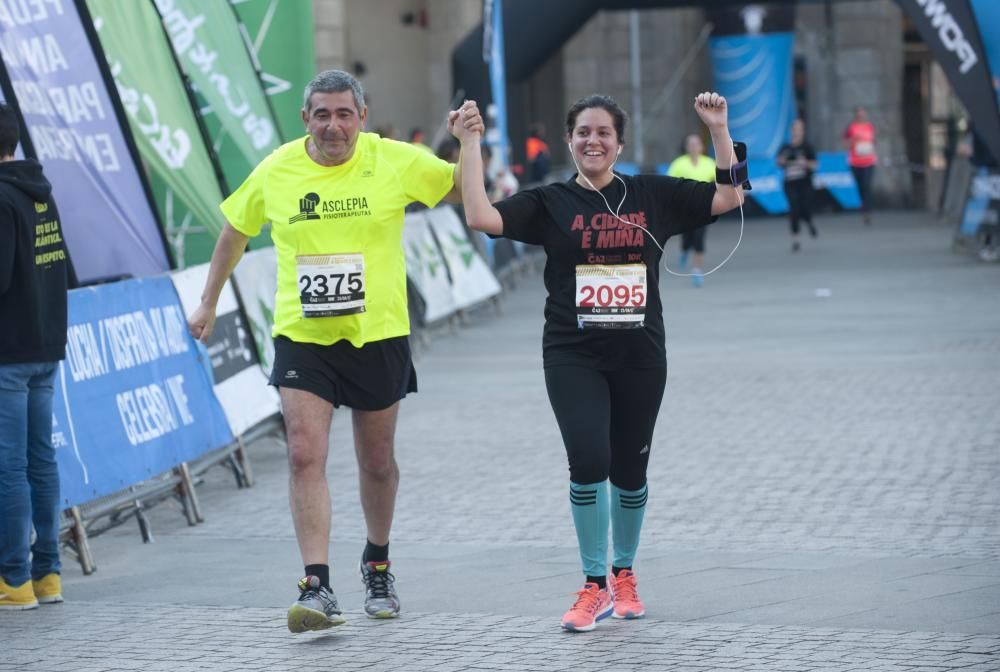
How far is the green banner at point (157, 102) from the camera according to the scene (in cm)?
1066

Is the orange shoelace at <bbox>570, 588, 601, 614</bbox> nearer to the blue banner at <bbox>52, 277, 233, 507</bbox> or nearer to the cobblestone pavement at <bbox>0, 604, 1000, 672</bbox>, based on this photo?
the cobblestone pavement at <bbox>0, 604, 1000, 672</bbox>

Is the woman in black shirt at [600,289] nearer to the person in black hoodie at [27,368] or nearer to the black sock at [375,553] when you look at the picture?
the black sock at [375,553]

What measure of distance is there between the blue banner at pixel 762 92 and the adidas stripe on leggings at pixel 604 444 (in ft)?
89.5

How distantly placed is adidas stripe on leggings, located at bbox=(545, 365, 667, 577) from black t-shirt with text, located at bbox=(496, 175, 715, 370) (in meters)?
0.07

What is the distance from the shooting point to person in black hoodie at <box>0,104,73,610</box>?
23.2 ft

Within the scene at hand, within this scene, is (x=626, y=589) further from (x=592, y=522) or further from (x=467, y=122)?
(x=467, y=122)

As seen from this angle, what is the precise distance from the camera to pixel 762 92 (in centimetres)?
3347

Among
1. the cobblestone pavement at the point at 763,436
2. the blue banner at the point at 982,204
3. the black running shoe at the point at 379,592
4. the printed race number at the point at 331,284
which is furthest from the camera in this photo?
the blue banner at the point at 982,204

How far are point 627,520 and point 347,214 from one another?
1484 millimetres

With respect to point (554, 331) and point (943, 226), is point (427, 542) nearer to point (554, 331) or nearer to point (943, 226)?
point (554, 331)

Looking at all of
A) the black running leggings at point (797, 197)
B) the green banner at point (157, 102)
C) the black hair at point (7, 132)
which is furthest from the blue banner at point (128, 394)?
the black running leggings at point (797, 197)

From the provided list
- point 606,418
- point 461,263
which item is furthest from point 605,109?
point 461,263

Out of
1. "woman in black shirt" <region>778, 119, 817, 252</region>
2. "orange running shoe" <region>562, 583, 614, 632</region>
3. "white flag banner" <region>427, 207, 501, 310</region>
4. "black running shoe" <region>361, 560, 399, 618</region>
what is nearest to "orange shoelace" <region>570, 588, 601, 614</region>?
"orange running shoe" <region>562, 583, 614, 632</region>

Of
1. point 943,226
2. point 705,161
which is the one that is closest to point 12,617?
point 705,161
